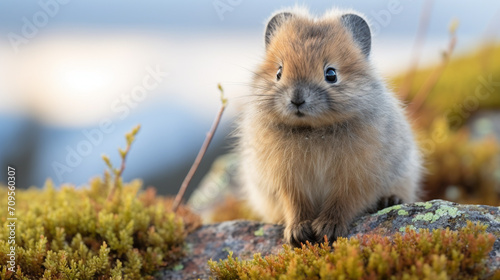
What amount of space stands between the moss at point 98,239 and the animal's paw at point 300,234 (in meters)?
1.23

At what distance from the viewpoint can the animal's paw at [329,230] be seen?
4.53m

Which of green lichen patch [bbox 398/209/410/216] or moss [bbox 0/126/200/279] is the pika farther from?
moss [bbox 0/126/200/279]

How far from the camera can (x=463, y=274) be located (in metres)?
3.22

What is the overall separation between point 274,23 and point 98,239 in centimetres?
314

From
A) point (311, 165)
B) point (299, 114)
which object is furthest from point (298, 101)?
point (311, 165)

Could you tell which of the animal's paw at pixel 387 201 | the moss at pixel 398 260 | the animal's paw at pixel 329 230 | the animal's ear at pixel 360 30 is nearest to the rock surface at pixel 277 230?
the animal's paw at pixel 329 230

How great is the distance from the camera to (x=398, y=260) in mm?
3244

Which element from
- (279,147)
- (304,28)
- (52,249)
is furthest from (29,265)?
(304,28)

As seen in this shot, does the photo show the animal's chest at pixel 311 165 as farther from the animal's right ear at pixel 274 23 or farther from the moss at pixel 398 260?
the animal's right ear at pixel 274 23

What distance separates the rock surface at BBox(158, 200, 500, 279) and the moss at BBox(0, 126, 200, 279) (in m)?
0.21

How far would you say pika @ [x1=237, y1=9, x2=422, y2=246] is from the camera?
173 inches

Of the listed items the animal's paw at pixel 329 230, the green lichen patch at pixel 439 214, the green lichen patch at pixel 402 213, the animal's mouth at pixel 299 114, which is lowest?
the animal's paw at pixel 329 230

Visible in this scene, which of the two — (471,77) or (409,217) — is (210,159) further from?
(409,217)

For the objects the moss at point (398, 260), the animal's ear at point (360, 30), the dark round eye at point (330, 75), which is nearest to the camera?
the moss at point (398, 260)
